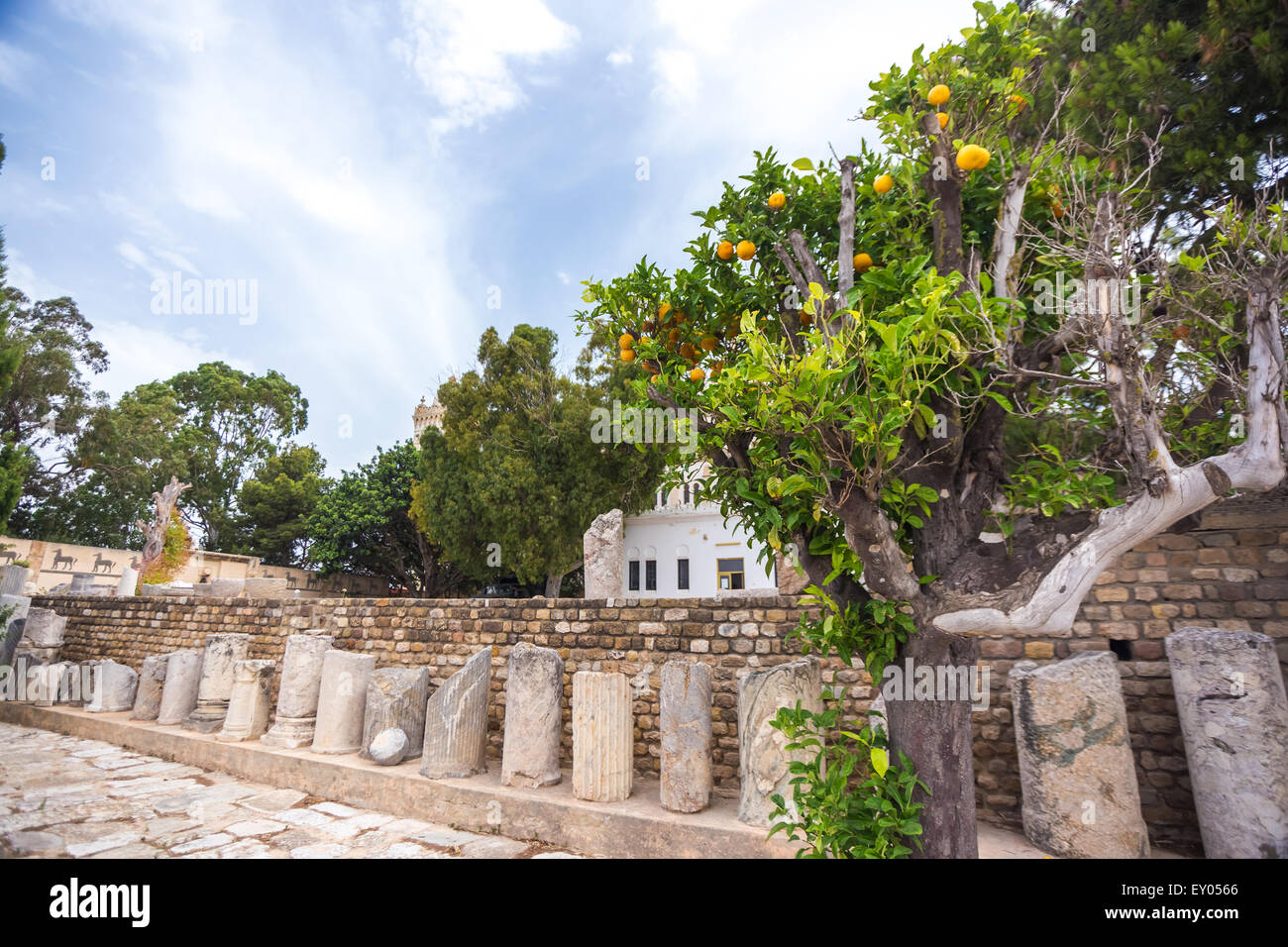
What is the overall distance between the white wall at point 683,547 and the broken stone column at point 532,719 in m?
12.9

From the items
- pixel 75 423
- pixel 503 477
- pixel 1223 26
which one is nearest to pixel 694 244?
pixel 1223 26

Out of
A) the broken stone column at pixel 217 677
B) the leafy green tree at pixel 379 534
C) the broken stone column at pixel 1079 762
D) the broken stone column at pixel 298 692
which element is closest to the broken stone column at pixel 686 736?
the broken stone column at pixel 1079 762

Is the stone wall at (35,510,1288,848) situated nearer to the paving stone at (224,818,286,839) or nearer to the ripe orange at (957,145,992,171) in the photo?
the paving stone at (224,818,286,839)

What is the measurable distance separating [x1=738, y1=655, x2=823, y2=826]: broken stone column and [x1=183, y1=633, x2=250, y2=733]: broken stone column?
249 inches

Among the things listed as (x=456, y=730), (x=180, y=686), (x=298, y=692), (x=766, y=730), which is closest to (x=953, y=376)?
(x=766, y=730)

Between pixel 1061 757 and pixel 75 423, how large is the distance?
103 feet

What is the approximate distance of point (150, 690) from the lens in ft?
26.5

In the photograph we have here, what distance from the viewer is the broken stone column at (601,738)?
15.3ft

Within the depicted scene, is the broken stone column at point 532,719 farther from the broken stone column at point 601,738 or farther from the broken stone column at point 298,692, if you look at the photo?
the broken stone column at point 298,692

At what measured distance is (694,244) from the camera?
321cm

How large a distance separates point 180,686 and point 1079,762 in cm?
951

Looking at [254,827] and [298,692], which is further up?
[298,692]

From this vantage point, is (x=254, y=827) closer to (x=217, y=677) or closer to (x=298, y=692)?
(x=298, y=692)

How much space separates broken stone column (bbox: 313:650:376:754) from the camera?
20.0ft
